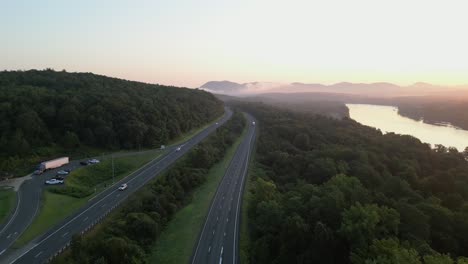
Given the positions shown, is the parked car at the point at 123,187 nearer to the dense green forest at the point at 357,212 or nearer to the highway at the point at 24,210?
the highway at the point at 24,210

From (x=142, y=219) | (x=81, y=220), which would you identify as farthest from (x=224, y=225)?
(x=81, y=220)

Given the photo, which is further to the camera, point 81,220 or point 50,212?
point 50,212

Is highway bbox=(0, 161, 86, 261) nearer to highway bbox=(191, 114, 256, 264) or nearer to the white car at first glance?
the white car

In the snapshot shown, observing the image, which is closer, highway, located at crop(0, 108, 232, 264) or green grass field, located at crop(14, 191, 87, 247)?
highway, located at crop(0, 108, 232, 264)

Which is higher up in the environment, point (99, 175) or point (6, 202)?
point (6, 202)

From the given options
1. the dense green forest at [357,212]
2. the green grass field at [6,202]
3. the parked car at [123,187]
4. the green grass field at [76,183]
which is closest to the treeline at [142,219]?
the parked car at [123,187]

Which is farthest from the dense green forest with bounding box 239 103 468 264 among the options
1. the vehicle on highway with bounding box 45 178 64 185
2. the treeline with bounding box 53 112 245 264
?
the vehicle on highway with bounding box 45 178 64 185

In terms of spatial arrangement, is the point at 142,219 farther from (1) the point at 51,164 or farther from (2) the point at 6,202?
(1) the point at 51,164
